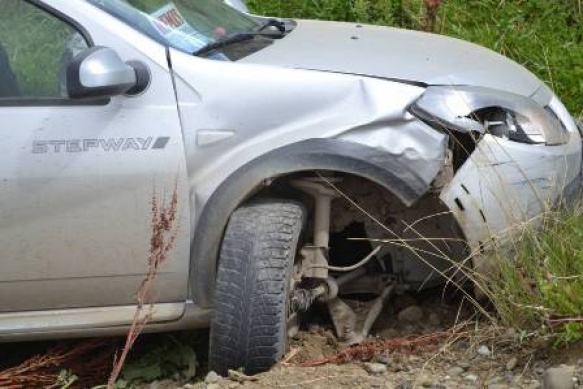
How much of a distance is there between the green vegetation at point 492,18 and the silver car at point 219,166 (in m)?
2.88

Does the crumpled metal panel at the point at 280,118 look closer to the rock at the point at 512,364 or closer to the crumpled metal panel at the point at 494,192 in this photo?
the crumpled metal panel at the point at 494,192

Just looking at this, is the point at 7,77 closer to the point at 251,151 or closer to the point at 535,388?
the point at 251,151

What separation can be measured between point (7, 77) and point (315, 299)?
1509mm

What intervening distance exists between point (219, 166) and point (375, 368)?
97 centimetres

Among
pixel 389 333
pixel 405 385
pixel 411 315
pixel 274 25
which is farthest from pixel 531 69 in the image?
pixel 405 385

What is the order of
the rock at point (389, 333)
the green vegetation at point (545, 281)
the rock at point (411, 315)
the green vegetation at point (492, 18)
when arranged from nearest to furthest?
the green vegetation at point (545, 281) < the rock at point (389, 333) < the rock at point (411, 315) < the green vegetation at point (492, 18)

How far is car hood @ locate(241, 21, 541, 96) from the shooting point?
4.64 metres

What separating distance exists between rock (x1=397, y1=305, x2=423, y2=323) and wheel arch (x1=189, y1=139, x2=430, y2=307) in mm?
771


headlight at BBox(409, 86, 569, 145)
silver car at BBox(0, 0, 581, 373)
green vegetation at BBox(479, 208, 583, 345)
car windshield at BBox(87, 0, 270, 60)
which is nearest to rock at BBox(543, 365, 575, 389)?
green vegetation at BBox(479, 208, 583, 345)

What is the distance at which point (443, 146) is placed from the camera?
4488 millimetres

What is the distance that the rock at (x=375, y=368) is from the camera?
4426mm

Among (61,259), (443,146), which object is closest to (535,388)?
(443,146)

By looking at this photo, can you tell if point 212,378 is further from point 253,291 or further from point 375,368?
point 375,368

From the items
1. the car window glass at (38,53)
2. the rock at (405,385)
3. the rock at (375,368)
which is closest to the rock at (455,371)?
the rock at (405,385)
